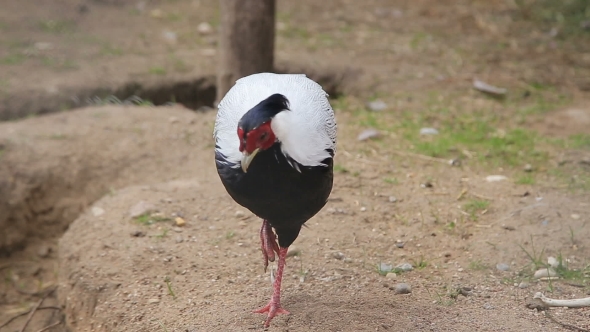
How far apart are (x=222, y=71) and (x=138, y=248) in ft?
7.37

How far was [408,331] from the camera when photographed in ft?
10.4

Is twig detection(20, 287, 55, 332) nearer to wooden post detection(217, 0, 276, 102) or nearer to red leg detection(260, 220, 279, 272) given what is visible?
red leg detection(260, 220, 279, 272)

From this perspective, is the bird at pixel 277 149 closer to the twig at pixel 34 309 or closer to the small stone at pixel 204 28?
the twig at pixel 34 309

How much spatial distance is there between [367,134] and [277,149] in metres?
2.74

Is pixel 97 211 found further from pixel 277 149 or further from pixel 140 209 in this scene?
pixel 277 149

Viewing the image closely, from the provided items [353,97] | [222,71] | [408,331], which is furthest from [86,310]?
[353,97]

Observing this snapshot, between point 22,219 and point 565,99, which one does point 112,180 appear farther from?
point 565,99

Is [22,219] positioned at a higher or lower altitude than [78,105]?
lower

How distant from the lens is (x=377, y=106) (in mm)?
6191

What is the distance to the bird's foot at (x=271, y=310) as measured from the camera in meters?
3.25

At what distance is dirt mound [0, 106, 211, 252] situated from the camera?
514cm

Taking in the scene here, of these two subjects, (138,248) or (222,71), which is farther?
(222,71)

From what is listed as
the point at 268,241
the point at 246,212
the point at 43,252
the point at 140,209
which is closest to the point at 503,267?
the point at 268,241

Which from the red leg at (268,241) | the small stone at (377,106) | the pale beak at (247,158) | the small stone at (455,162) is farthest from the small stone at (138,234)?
the small stone at (377,106)
